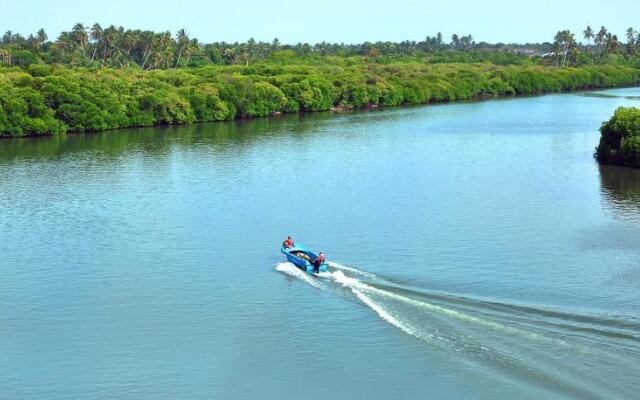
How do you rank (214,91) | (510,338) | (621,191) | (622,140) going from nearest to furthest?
(510,338)
(621,191)
(622,140)
(214,91)

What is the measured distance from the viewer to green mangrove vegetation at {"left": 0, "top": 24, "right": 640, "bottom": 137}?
94188 millimetres

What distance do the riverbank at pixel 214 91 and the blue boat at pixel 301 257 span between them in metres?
56.8

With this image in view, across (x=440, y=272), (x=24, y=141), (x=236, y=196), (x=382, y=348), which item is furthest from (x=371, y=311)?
(x=24, y=141)

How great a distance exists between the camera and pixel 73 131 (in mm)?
95500

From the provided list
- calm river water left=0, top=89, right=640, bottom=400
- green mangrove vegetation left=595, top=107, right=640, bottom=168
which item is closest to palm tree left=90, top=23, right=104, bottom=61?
calm river water left=0, top=89, right=640, bottom=400

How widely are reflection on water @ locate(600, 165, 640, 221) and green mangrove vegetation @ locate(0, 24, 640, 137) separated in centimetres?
5401

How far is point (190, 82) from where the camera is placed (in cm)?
11294

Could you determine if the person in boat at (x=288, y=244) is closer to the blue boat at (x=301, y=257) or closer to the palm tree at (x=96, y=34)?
the blue boat at (x=301, y=257)

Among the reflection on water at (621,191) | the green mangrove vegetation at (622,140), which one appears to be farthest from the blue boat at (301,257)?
the green mangrove vegetation at (622,140)

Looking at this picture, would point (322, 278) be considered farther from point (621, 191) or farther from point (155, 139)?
point (155, 139)

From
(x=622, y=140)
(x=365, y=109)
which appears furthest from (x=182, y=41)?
(x=622, y=140)

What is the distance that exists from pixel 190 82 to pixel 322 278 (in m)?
77.8

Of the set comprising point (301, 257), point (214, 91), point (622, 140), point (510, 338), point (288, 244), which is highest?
point (214, 91)

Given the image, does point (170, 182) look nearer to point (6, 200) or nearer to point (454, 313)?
point (6, 200)
